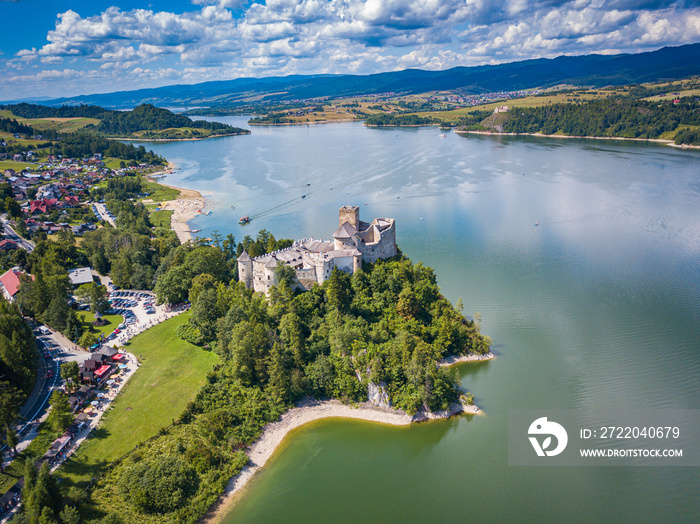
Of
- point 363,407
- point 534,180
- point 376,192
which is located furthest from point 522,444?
point 534,180

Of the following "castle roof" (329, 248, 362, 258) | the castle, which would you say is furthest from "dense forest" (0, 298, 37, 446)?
"castle roof" (329, 248, 362, 258)

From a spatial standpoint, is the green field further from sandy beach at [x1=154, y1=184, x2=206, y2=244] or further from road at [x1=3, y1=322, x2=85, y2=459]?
sandy beach at [x1=154, y1=184, x2=206, y2=244]

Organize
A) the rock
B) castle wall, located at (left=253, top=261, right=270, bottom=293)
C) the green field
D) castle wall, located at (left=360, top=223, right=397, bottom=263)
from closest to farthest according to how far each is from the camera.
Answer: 1. the green field
2. the rock
3. castle wall, located at (left=253, top=261, right=270, bottom=293)
4. castle wall, located at (left=360, top=223, right=397, bottom=263)

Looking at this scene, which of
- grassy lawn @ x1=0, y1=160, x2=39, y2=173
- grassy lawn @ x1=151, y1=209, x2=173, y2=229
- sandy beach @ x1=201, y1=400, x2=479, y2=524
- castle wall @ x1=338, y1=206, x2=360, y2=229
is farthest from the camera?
grassy lawn @ x1=0, y1=160, x2=39, y2=173

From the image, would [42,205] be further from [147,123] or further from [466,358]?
[147,123]

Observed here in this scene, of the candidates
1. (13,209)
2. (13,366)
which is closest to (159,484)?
(13,366)

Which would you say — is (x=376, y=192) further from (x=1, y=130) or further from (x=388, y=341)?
(x=1, y=130)
